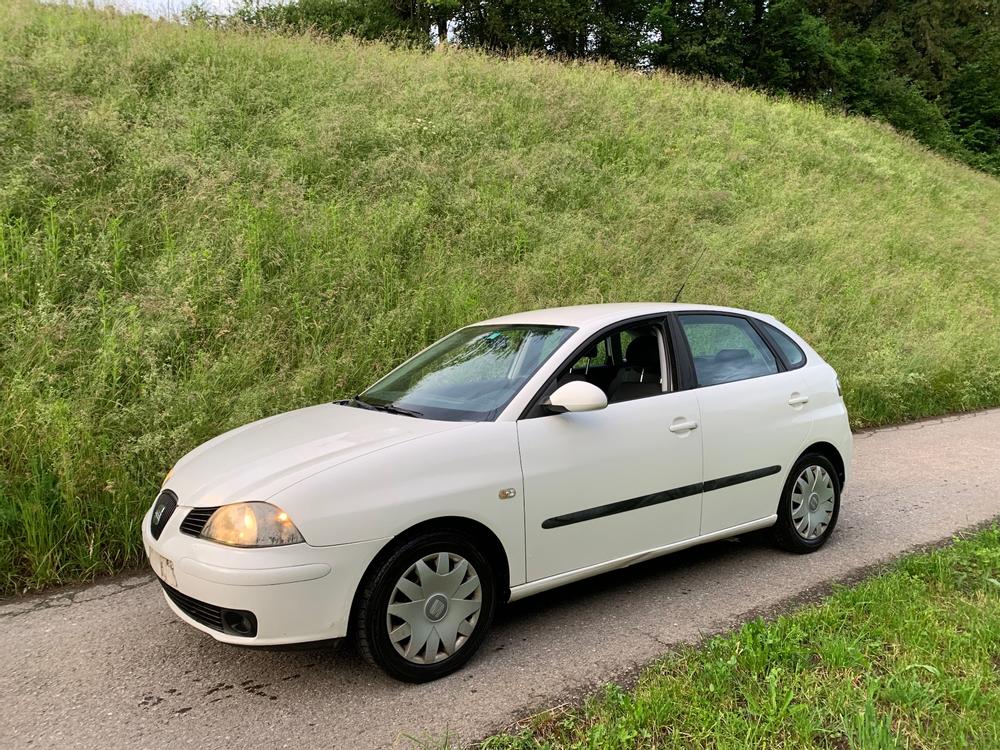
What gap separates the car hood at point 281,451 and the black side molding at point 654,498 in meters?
0.70

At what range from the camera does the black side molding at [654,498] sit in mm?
3553

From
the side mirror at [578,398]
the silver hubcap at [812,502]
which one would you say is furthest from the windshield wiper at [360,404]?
the silver hubcap at [812,502]

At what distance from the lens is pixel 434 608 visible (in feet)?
10.4

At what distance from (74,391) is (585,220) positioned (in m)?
7.87

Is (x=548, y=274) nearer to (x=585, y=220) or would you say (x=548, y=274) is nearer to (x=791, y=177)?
(x=585, y=220)

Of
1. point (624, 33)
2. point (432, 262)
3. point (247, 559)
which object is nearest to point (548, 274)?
point (432, 262)

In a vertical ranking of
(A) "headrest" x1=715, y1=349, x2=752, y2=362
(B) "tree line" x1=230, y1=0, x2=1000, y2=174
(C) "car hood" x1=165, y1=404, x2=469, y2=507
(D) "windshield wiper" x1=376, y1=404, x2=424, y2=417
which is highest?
(B) "tree line" x1=230, y1=0, x2=1000, y2=174

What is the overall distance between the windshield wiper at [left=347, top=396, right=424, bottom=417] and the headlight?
39.9 inches

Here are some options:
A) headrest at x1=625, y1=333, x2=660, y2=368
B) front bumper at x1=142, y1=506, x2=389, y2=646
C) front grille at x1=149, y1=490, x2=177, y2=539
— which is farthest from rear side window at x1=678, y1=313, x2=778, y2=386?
front grille at x1=149, y1=490, x2=177, y2=539

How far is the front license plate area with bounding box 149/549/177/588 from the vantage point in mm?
3135

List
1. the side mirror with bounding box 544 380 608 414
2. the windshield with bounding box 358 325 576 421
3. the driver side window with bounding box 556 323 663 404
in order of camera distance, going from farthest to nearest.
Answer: the driver side window with bounding box 556 323 663 404 < the windshield with bounding box 358 325 576 421 < the side mirror with bounding box 544 380 608 414

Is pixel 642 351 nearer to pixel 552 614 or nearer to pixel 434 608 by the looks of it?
pixel 552 614

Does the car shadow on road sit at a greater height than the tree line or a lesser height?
lesser

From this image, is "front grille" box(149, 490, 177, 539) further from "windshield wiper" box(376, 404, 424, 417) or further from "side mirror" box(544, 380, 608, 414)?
"side mirror" box(544, 380, 608, 414)
